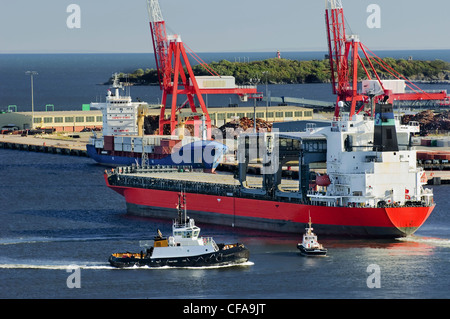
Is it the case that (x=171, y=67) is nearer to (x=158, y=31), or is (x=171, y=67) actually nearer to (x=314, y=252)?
(x=158, y=31)

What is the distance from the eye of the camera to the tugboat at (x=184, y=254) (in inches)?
1939

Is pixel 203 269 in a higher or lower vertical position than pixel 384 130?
lower

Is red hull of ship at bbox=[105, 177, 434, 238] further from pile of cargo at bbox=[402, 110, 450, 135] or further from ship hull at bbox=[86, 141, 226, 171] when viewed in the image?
pile of cargo at bbox=[402, 110, 450, 135]

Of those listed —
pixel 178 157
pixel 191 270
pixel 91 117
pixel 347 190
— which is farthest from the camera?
pixel 91 117

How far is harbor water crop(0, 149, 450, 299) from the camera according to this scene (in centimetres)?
4516

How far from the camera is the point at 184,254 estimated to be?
162 feet

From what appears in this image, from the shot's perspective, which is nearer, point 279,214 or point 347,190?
point 347,190

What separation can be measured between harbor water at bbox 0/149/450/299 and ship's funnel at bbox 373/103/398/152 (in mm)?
4713

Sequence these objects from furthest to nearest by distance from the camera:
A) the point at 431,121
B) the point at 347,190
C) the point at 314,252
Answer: the point at 431,121 → the point at 347,190 → the point at 314,252

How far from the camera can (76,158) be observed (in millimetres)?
103000

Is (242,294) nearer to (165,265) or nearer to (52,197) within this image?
(165,265)

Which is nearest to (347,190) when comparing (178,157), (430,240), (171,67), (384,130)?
(384,130)

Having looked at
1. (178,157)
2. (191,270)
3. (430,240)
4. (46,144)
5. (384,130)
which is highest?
(384,130)

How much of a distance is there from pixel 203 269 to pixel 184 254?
1.07 meters
